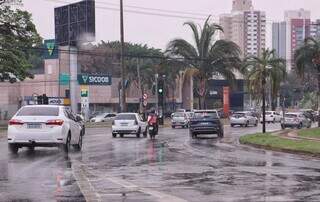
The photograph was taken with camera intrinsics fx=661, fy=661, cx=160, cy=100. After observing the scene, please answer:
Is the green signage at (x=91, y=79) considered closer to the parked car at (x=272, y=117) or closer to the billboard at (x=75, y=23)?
the billboard at (x=75, y=23)

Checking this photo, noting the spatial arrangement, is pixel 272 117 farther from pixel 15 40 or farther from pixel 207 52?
pixel 15 40

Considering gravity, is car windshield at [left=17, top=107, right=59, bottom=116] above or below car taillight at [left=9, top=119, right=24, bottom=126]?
above

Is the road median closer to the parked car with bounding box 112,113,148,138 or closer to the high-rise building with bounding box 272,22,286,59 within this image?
the parked car with bounding box 112,113,148,138

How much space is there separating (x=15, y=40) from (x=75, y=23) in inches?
908

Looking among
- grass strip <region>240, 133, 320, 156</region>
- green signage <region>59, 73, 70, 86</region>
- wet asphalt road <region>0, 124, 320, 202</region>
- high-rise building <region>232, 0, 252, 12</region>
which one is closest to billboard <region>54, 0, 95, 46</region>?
green signage <region>59, 73, 70, 86</region>

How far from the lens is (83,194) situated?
11.0 meters

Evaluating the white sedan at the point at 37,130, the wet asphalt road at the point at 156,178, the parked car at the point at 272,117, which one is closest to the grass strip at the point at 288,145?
the wet asphalt road at the point at 156,178

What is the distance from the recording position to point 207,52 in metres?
58.9

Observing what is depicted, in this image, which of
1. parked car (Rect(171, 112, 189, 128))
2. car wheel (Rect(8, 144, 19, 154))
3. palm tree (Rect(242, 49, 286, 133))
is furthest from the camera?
parked car (Rect(171, 112, 189, 128))

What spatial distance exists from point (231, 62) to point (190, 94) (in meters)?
37.0

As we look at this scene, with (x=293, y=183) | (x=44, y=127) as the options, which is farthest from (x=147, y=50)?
(x=293, y=183)

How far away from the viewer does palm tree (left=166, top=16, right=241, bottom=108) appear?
190ft

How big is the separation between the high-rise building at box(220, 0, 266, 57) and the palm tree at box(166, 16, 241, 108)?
1146 cm

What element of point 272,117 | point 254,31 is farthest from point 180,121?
point 272,117
